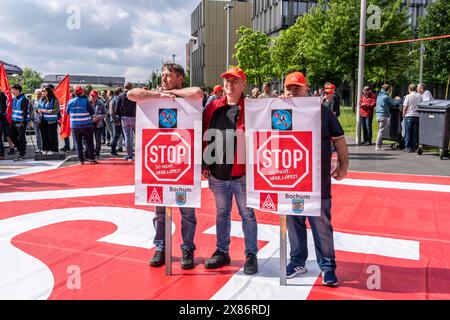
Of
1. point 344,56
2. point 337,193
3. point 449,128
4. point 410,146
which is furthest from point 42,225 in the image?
point 344,56

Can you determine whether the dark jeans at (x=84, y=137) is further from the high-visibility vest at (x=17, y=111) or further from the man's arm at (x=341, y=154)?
the man's arm at (x=341, y=154)

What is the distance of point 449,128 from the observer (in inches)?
483

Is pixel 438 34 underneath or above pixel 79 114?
above

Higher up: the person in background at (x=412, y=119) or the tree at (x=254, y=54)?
the tree at (x=254, y=54)

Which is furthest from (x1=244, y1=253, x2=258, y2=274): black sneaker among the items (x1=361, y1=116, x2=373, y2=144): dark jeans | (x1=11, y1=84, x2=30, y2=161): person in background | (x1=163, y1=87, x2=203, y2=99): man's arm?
(x1=361, y1=116, x2=373, y2=144): dark jeans

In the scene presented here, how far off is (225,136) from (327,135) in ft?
3.14

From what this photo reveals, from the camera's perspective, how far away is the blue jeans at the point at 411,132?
13.9 meters

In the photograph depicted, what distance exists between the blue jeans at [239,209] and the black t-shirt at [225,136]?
112mm

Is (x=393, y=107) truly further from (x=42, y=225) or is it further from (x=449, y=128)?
(x=42, y=225)

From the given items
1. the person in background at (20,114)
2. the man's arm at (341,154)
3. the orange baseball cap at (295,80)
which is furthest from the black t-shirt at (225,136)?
the person in background at (20,114)

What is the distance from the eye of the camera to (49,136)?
1299 centimetres

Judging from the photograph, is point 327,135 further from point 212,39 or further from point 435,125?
point 212,39

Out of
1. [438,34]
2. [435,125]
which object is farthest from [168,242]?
[438,34]

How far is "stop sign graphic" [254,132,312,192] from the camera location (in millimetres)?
3887
